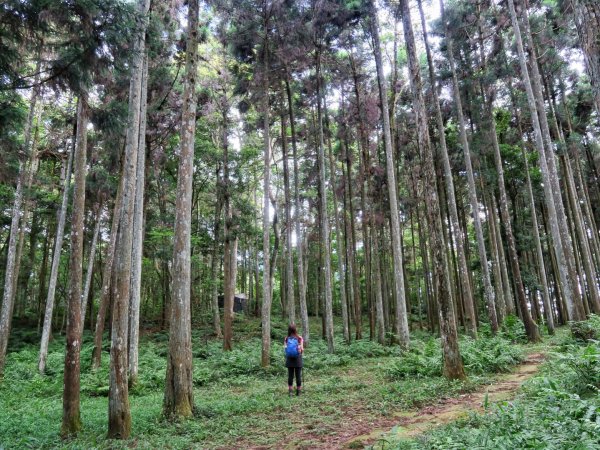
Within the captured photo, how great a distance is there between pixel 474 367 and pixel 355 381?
10.1 ft

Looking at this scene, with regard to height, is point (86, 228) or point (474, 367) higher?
point (86, 228)

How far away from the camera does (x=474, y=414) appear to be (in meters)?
5.09

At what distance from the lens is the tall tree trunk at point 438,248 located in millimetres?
8375

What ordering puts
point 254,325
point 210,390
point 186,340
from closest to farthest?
point 186,340 → point 210,390 → point 254,325

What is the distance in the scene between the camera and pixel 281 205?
96.7ft

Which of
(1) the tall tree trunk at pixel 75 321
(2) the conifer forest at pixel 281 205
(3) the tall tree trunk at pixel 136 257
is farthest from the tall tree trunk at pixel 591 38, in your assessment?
(3) the tall tree trunk at pixel 136 257

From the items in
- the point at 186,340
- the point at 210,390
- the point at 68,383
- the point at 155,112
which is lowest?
the point at 210,390

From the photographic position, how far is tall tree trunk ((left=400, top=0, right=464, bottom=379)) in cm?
838

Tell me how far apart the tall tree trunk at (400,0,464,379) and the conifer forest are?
0.17ft

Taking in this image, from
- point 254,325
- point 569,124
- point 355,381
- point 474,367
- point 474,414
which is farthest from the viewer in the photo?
point 254,325

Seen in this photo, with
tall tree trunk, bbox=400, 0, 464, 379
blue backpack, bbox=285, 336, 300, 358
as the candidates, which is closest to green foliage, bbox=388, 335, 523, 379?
tall tree trunk, bbox=400, 0, 464, 379

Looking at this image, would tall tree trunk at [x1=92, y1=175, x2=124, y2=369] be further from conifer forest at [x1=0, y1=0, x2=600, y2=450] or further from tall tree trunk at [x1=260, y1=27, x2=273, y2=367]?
tall tree trunk at [x1=260, y1=27, x2=273, y2=367]

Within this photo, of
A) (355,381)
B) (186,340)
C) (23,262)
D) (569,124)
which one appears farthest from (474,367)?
(23,262)

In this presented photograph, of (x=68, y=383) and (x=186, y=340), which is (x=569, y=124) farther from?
(x=68, y=383)
